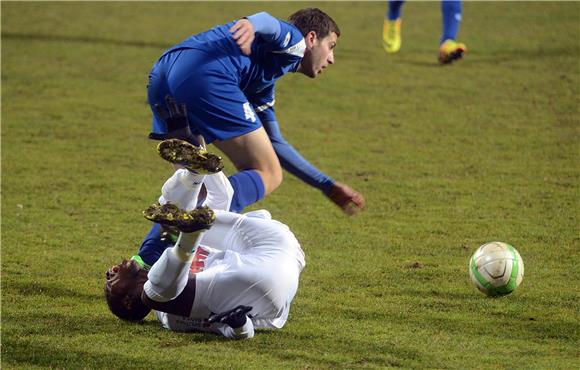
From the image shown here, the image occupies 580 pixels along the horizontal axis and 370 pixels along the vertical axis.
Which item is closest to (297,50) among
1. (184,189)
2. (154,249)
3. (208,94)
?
(208,94)

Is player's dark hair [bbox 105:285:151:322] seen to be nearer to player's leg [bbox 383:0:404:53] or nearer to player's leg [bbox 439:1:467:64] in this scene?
player's leg [bbox 439:1:467:64]

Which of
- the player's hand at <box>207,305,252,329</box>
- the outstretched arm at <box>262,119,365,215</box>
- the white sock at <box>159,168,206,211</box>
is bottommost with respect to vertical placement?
the player's hand at <box>207,305,252,329</box>

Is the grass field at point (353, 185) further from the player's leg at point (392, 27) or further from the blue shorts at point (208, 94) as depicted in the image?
the blue shorts at point (208, 94)

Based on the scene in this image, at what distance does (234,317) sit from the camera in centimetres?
488

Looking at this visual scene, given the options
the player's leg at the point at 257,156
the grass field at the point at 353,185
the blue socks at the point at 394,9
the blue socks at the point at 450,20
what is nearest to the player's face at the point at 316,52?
the player's leg at the point at 257,156

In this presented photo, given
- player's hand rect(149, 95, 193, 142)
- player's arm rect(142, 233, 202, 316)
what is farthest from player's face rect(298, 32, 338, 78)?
player's arm rect(142, 233, 202, 316)

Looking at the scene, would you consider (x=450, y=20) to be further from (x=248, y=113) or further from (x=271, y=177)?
(x=271, y=177)

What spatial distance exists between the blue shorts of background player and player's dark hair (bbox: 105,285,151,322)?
783mm

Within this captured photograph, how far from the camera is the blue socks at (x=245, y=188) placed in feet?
18.1

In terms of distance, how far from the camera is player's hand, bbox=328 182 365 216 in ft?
18.2

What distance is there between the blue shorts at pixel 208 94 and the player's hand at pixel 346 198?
1.98ft

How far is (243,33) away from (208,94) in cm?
43

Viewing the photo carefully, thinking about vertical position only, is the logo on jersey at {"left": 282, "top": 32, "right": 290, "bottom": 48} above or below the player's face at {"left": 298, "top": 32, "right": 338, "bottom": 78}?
above

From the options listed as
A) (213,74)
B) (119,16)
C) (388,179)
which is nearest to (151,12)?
(119,16)
